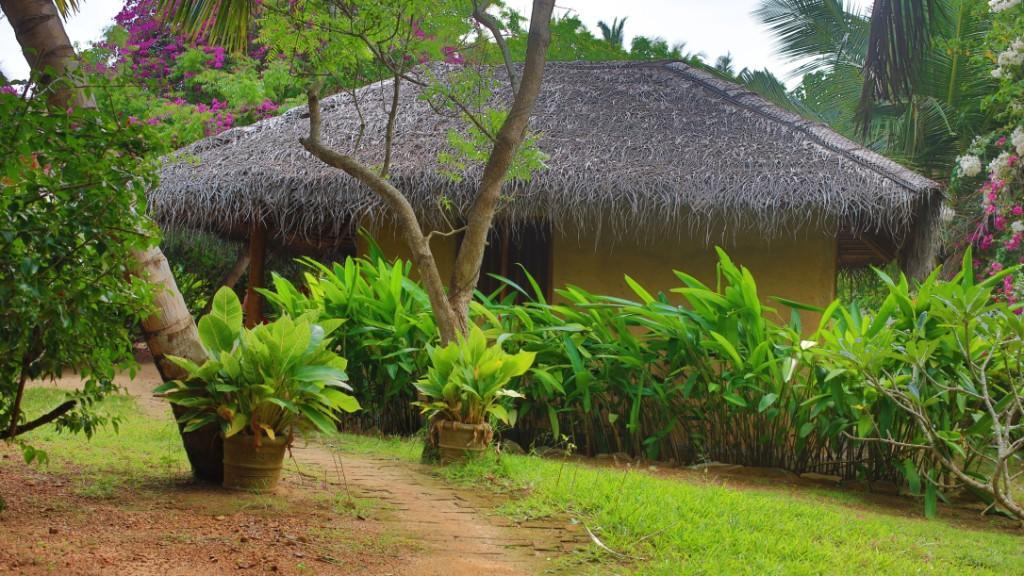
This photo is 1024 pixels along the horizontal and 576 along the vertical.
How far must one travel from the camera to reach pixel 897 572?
3199mm

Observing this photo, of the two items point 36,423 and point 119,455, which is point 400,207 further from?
point 36,423

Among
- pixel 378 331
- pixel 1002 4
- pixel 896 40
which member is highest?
pixel 1002 4

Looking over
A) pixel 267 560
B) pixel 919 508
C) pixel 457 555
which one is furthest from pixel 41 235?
pixel 919 508

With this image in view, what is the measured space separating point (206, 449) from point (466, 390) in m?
1.24

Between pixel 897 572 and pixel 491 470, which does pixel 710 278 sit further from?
pixel 897 572

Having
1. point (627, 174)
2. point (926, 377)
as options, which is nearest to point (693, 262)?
point (627, 174)

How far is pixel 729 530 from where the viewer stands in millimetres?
3467

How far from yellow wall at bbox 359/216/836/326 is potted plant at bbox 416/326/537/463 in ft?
10.4

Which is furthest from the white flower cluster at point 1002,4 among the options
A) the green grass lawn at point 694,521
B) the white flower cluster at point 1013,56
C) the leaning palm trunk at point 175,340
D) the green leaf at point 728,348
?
the leaning palm trunk at point 175,340

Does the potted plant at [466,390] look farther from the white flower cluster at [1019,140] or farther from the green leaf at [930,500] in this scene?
the white flower cluster at [1019,140]

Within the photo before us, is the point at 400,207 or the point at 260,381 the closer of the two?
the point at 260,381

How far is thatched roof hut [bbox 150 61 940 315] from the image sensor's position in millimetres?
6875

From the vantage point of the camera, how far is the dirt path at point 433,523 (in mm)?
2951

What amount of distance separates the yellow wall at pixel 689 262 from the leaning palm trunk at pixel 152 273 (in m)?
4.34
